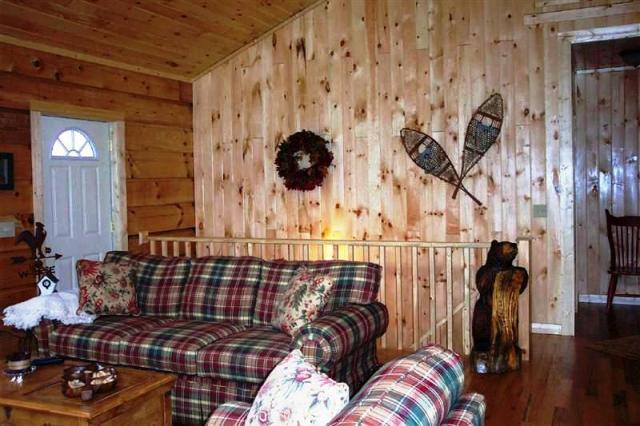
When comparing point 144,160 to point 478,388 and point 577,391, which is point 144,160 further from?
point 577,391

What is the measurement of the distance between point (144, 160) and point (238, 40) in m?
1.49

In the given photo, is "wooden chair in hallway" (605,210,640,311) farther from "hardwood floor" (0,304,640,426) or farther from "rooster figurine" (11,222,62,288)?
"rooster figurine" (11,222,62,288)

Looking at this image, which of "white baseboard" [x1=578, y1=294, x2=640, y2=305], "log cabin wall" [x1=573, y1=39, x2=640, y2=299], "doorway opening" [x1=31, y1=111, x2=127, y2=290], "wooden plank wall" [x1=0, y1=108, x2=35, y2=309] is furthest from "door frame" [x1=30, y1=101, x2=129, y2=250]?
"white baseboard" [x1=578, y1=294, x2=640, y2=305]

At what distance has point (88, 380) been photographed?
263cm

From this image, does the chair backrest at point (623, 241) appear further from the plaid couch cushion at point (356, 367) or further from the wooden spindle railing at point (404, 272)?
the plaid couch cushion at point (356, 367)

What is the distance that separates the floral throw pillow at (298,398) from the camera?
1.62 m

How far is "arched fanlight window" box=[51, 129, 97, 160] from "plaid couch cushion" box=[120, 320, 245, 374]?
193 centimetres

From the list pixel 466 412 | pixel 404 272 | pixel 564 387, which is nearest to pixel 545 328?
pixel 404 272

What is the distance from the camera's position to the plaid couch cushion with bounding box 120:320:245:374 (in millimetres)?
3426

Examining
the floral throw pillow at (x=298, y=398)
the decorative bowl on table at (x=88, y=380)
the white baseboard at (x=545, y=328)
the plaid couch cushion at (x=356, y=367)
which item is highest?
the floral throw pillow at (x=298, y=398)

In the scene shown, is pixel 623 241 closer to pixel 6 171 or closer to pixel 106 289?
pixel 106 289

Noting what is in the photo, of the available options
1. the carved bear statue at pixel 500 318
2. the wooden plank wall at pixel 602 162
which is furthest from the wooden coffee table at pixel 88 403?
the wooden plank wall at pixel 602 162

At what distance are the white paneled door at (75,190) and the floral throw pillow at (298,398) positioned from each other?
11.6 ft

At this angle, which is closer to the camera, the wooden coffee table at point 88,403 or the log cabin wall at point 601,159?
the wooden coffee table at point 88,403
